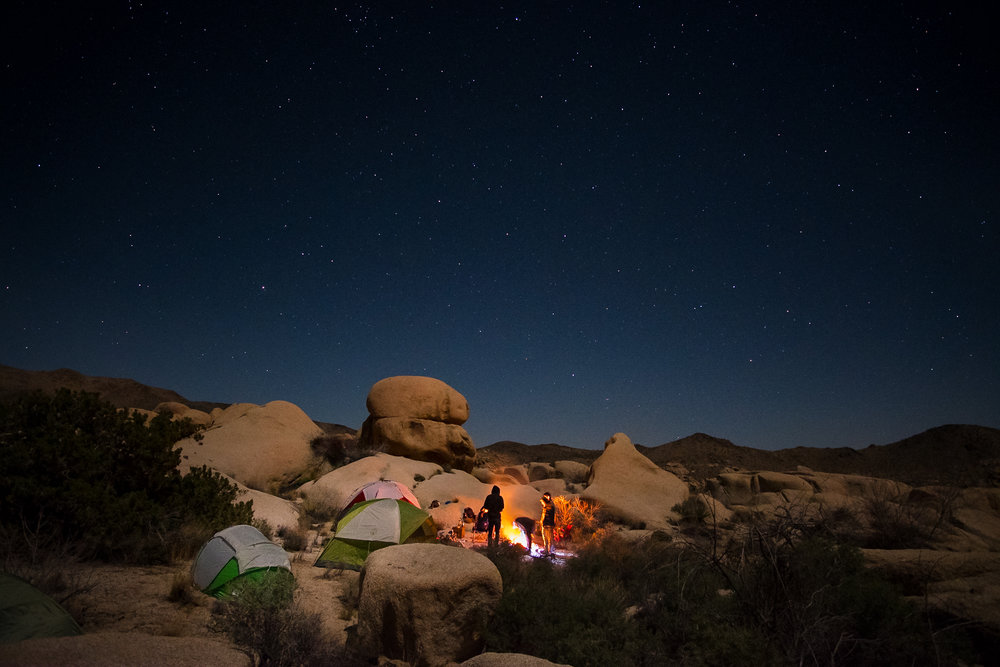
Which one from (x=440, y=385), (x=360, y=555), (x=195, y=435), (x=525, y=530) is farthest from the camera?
(x=440, y=385)

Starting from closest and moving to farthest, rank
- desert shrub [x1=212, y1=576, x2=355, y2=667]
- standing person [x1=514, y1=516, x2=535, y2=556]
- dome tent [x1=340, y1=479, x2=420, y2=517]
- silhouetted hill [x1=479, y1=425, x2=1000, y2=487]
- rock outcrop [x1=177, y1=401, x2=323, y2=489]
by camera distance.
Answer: desert shrub [x1=212, y1=576, x2=355, y2=667] → dome tent [x1=340, y1=479, x2=420, y2=517] → standing person [x1=514, y1=516, x2=535, y2=556] → rock outcrop [x1=177, y1=401, x2=323, y2=489] → silhouetted hill [x1=479, y1=425, x2=1000, y2=487]

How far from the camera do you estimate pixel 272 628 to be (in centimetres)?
506

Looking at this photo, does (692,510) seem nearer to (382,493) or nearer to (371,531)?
(382,493)

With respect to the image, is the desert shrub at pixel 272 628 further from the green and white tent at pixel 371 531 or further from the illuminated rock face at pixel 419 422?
the illuminated rock face at pixel 419 422

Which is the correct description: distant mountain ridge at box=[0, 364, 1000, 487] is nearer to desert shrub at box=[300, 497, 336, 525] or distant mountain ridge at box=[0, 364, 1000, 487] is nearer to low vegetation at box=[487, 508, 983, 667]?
desert shrub at box=[300, 497, 336, 525]

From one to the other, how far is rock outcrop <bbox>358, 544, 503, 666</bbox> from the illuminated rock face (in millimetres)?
21089

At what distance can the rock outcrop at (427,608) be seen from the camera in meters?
5.75

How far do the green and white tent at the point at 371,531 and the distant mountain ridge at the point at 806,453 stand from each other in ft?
86.9

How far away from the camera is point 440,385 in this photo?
29672 mm

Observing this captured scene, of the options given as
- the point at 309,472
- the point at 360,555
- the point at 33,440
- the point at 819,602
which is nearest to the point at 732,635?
the point at 819,602

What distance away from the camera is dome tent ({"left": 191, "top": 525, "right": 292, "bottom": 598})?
763 centimetres

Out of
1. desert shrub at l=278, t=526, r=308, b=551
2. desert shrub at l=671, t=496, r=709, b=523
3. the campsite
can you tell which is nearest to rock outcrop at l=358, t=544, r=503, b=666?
the campsite

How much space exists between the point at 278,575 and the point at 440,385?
2218 cm

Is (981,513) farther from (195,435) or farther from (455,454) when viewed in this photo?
(195,435)
